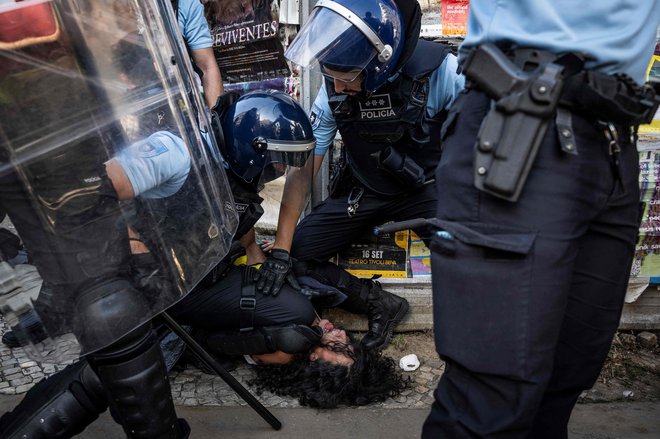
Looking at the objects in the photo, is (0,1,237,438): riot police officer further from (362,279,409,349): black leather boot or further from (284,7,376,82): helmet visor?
(362,279,409,349): black leather boot

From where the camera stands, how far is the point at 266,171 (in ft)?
8.46

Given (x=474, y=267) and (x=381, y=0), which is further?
(x=381, y=0)

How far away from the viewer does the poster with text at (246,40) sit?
130 inches

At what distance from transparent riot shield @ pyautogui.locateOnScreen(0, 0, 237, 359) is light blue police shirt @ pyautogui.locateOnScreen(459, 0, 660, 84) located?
0.90 m

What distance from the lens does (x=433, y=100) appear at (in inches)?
111

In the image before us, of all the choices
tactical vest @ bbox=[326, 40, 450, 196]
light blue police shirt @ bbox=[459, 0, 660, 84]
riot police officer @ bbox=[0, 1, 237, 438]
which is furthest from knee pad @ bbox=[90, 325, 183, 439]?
tactical vest @ bbox=[326, 40, 450, 196]

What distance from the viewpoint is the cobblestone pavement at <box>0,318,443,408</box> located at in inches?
100

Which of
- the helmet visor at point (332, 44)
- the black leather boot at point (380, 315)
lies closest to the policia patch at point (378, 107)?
the helmet visor at point (332, 44)

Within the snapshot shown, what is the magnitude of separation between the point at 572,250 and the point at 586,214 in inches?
3.6

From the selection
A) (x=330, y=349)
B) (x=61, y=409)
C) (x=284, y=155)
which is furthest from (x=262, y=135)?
(x=61, y=409)

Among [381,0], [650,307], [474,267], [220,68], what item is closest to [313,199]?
[220,68]

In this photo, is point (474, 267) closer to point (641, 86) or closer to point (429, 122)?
point (641, 86)

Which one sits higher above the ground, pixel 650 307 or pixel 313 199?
pixel 313 199

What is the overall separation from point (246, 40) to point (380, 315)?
1.74 meters
